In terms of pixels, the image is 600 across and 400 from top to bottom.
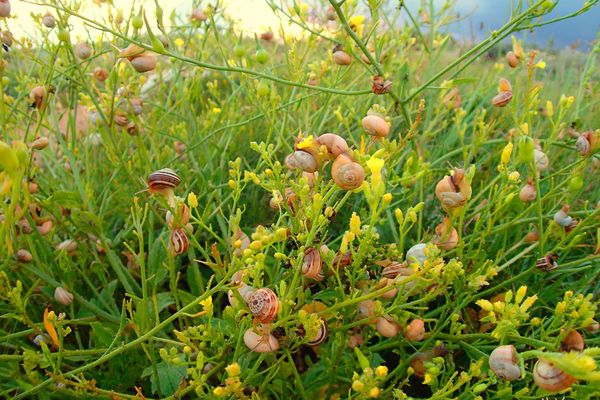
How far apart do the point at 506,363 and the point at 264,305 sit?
36 centimetres

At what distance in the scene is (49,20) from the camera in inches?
56.5

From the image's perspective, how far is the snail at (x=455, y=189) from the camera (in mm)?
914

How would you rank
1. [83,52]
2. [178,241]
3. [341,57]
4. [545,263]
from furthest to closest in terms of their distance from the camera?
[83,52] → [341,57] → [545,263] → [178,241]

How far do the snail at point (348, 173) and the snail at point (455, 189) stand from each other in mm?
221

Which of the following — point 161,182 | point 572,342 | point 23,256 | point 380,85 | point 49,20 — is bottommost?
point 572,342

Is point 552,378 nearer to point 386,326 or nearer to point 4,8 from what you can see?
point 386,326

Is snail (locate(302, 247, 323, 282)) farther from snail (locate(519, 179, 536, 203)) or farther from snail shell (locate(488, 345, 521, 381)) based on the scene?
snail (locate(519, 179, 536, 203))

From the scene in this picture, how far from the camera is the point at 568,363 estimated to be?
0.61m

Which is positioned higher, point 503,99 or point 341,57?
point 341,57

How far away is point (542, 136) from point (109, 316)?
1.99 m

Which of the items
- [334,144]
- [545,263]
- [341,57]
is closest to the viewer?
[334,144]

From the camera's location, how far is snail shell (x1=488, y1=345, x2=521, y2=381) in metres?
0.78

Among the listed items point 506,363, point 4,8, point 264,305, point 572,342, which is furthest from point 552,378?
point 4,8

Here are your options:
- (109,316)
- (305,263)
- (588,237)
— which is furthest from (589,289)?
(109,316)
